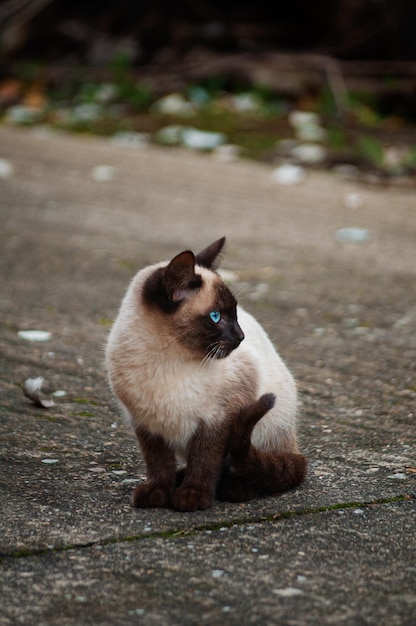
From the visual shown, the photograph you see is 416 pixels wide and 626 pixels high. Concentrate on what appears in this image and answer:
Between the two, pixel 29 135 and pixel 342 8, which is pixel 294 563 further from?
pixel 342 8

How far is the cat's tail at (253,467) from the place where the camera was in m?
2.80

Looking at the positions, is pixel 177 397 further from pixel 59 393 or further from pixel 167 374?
pixel 59 393

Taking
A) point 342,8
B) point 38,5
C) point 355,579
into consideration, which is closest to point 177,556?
point 355,579

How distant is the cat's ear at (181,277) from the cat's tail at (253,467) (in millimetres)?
375

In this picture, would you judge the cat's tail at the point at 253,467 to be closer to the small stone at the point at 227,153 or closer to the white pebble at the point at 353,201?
the white pebble at the point at 353,201

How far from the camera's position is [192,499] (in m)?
2.79

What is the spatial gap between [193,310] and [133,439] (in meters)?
0.76

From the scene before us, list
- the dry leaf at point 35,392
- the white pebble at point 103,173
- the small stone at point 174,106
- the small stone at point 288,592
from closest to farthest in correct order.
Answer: the small stone at point 288,592
the dry leaf at point 35,392
the white pebble at point 103,173
the small stone at point 174,106

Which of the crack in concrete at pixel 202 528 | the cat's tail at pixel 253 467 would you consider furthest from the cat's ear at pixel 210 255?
the crack in concrete at pixel 202 528

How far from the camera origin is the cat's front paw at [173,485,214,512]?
9.15 ft

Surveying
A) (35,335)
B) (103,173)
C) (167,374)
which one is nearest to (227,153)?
(103,173)

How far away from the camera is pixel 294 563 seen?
2430 mm

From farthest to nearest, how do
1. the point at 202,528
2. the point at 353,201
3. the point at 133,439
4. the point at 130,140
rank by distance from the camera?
the point at 130,140 → the point at 353,201 → the point at 133,439 → the point at 202,528

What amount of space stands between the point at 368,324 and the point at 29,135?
5161mm
